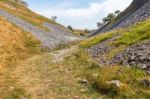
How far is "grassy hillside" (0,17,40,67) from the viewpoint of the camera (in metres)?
50.0

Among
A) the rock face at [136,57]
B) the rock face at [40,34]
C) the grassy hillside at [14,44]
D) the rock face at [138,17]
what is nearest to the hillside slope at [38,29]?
the rock face at [40,34]

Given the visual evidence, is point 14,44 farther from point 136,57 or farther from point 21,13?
point 21,13

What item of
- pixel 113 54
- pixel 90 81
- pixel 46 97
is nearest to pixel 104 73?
pixel 90 81

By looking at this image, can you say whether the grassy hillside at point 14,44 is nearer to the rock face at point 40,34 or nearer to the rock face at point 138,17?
the rock face at point 40,34

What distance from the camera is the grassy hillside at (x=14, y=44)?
49984 millimetres

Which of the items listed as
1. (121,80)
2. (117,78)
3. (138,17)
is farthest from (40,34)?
(121,80)

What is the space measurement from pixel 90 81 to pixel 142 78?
4453 millimetres

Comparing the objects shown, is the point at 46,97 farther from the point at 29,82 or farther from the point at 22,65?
the point at 22,65

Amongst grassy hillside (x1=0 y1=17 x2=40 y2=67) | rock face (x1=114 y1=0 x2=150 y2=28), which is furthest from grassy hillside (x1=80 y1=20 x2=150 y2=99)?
rock face (x1=114 y1=0 x2=150 y2=28)

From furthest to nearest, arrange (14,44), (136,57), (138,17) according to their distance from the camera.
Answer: (138,17)
(14,44)
(136,57)

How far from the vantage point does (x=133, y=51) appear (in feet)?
133

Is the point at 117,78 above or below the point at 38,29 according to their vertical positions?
below

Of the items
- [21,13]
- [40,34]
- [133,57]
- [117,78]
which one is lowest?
[117,78]

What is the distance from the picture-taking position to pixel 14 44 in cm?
6109
